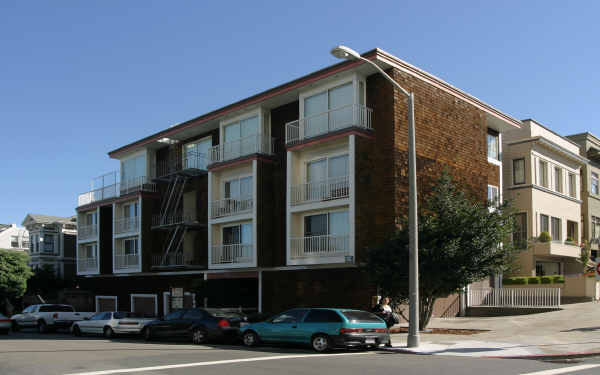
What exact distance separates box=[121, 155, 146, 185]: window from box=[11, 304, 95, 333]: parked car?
10481 mm

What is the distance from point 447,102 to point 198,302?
15780 millimetres

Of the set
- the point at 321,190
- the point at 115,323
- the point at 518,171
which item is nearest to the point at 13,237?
the point at 115,323

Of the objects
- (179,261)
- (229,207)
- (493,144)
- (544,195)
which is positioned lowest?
(179,261)

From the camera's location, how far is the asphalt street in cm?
1266

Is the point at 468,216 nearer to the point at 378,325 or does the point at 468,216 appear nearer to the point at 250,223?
the point at 378,325

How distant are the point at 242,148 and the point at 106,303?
16669 mm

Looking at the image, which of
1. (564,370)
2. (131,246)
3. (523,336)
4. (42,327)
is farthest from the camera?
(131,246)

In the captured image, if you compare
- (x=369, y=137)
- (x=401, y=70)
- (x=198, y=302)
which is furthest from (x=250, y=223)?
(x=401, y=70)

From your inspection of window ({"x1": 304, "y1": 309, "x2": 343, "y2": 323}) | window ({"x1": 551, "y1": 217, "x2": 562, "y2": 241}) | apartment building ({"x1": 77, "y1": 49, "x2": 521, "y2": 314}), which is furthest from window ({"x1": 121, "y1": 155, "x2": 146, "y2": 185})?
window ({"x1": 551, "y1": 217, "x2": 562, "y2": 241})

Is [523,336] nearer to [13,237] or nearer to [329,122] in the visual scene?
[329,122]

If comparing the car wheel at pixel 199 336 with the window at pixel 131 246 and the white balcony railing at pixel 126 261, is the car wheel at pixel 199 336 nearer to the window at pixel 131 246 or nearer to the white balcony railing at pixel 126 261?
the white balcony railing at pixel 126 261

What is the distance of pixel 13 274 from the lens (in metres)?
44.1

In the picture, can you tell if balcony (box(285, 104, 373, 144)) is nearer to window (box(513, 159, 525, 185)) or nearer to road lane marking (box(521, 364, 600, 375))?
window (box(513, 159, 525, 185))

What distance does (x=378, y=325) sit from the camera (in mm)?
17609
